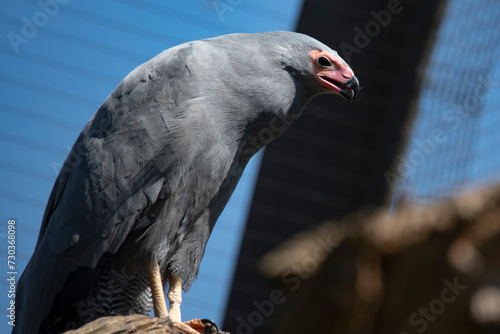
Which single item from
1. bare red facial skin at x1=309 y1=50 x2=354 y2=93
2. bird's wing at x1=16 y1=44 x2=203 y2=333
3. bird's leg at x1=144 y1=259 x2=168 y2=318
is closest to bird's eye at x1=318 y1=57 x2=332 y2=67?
bare red facial skin at x1=309 y1=50 x2=354 y2=93

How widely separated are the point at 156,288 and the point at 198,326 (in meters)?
0.20

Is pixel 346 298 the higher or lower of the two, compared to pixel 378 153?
lower

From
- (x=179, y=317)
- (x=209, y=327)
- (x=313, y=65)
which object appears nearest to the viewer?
(x=209, y=327)

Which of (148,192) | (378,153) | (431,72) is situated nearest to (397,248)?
(378,153)

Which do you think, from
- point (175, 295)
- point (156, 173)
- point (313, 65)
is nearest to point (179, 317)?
point (175, 295)

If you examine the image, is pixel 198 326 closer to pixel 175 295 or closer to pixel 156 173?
pixel 175 295

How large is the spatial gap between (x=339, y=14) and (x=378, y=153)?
105cm

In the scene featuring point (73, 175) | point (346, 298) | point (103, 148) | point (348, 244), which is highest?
point (103, 148)

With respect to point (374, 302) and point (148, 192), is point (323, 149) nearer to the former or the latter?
point (374, 302)

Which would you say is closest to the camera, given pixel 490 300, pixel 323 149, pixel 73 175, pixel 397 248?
pixel 73 175

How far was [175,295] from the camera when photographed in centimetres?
207

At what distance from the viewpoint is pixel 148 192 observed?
1955mm

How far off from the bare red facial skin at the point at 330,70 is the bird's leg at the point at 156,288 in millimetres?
966

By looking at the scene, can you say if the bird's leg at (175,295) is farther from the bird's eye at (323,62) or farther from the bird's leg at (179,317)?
the bird's eye at (323,62)
